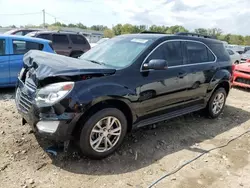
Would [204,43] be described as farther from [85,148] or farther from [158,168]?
[85,148]

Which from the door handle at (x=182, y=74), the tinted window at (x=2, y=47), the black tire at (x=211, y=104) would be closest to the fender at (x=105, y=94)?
the door handle at (x=182, y=74)

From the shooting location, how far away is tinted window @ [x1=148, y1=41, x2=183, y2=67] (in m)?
3.97

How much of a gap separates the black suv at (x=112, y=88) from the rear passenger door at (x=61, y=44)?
268 inches

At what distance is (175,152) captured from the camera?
12.6 ft

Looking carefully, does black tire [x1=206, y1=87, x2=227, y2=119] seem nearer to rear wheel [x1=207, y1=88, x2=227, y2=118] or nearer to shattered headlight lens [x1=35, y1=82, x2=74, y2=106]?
rear wheel [x1=207, y1=88, x2=227, y2=118]

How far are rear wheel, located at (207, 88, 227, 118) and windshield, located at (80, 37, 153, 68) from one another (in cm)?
214

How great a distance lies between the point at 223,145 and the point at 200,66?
4.94 ft

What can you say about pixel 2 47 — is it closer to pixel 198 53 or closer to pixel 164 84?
pixel 164 84

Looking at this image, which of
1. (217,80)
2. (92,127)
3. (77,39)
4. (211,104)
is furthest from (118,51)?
(77,39)

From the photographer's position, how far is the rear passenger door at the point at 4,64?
607 cm

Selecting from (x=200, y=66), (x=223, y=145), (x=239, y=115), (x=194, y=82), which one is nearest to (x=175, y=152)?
(x=223, y=145)

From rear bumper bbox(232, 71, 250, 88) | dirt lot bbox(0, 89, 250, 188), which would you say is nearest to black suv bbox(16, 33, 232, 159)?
dirt lot bbox(0, 89, 250, 188)

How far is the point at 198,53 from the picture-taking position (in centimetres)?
477

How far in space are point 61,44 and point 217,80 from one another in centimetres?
779
